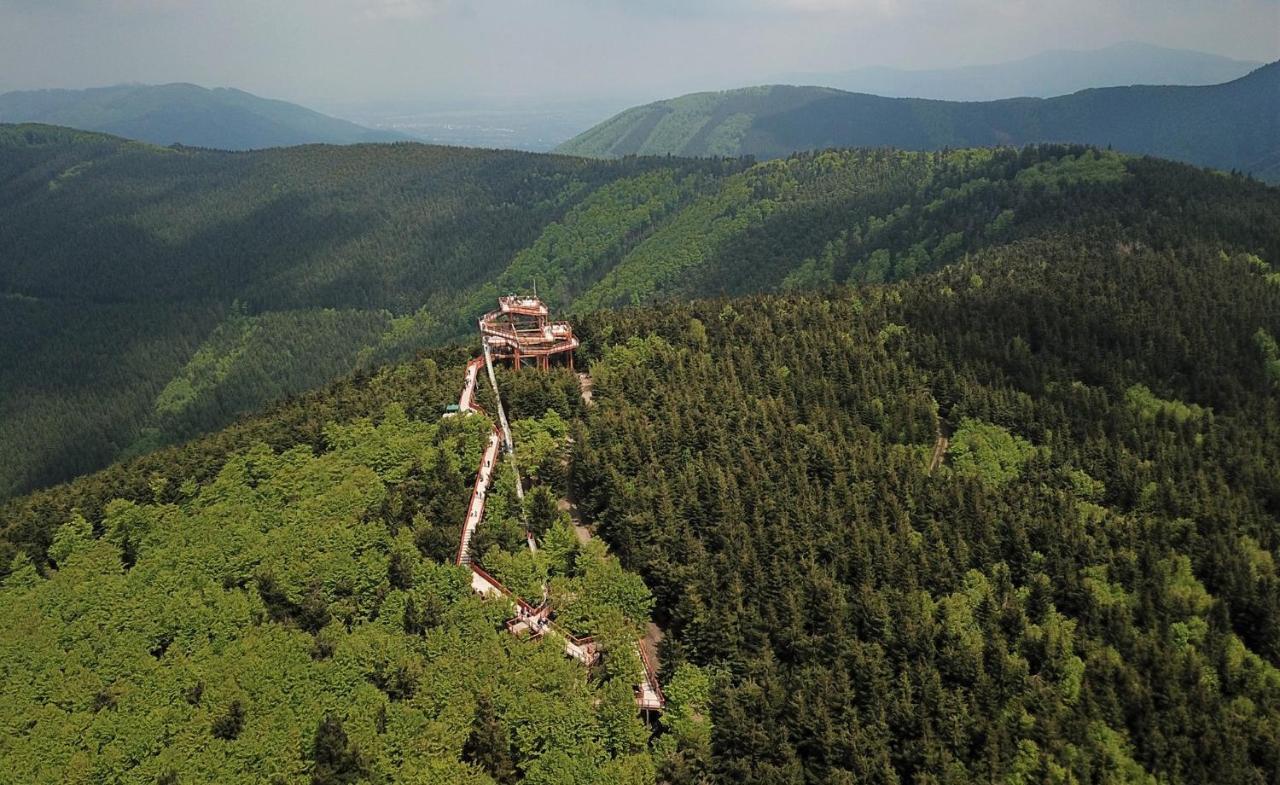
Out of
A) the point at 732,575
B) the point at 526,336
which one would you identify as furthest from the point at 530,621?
the point at 526,336

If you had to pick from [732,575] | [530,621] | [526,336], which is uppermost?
[526,336]

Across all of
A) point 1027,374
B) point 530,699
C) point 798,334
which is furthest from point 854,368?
point 530,699

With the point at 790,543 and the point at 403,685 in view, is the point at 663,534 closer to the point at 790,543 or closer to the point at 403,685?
the point at 790,543

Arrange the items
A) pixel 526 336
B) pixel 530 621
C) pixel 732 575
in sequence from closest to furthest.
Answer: pixel 530 621 < pixel 732 575 < pixel 526 336

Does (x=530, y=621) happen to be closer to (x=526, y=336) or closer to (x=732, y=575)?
(x=732, y=575)

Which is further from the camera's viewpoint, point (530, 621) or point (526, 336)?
point (526, 336)

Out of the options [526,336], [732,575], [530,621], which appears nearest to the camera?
[530,621]

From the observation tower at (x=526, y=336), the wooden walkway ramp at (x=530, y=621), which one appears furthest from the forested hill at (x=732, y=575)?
the observation tower at (x=526, y=336)

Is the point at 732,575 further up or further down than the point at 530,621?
further up

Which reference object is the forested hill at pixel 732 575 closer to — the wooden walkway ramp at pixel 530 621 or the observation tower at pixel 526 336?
the wooden walkway ramp at pixel 530 621
